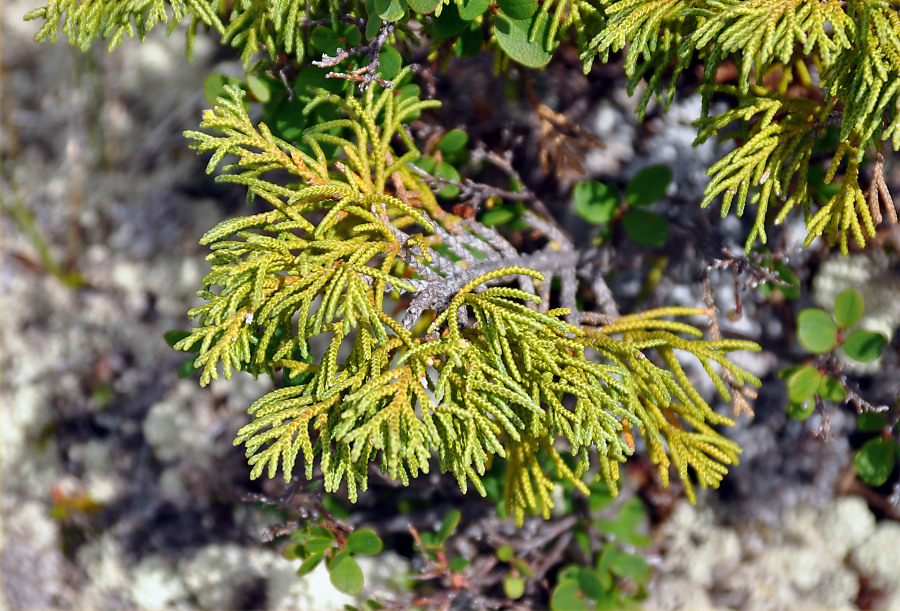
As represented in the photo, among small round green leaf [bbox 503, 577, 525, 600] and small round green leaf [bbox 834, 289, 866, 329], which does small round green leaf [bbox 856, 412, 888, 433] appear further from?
small round green leaf [bbox 503, 577, 525, 600]

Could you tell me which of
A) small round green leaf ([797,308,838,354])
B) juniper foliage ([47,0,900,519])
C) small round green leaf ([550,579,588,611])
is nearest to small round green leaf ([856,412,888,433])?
small round green leaf ([797,308,838,354])

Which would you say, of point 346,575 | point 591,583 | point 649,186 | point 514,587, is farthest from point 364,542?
point 649,186

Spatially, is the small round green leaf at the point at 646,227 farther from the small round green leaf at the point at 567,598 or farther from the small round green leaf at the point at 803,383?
the small round green leaf at the point at 567,598

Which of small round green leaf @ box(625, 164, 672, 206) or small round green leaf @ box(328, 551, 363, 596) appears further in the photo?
small round green leaf @ box(625, 164, 672, 206)

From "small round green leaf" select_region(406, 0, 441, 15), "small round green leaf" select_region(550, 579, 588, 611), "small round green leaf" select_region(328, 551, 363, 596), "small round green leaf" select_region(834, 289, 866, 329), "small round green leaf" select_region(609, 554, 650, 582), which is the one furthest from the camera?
"small round green leaf" select_region(609, 554, 650, 582)

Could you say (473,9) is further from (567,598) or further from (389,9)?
(567,598)

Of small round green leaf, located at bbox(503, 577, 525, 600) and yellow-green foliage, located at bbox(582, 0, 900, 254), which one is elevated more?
yellow-green foliage, located at bbox(582, 0, 900, 254)

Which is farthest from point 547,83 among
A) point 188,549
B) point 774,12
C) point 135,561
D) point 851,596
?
point 135,561

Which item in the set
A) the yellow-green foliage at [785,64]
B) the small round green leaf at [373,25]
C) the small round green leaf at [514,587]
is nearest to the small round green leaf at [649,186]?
the yellow-green foliage at [785,64]
